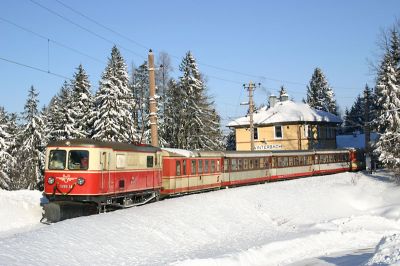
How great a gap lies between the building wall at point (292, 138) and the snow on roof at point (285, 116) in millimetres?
898

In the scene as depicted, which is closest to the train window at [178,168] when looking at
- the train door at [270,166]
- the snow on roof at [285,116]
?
the train door at [270,166]

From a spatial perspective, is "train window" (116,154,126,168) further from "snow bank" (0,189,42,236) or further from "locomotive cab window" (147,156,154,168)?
"snow bank" (0,189,42,236)

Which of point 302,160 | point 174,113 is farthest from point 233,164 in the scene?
point 174,113

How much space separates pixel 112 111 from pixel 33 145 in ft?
30.7

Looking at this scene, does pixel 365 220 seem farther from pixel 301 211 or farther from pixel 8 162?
pixel 8 162

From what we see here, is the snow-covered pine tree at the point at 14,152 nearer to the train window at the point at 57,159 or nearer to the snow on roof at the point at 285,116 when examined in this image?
the snow on roof at the point at 285,116

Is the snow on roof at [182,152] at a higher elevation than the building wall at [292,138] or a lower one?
lower

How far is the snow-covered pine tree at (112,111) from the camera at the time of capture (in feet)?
139

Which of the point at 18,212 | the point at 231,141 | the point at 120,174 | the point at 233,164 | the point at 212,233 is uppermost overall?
the point at 231,141

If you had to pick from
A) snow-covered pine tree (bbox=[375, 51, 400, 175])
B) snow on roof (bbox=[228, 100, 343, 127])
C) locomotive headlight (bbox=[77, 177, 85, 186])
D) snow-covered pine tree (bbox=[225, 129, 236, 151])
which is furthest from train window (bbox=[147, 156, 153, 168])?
snow-covered pine tree (bbox=[225, 129, 236, 151])

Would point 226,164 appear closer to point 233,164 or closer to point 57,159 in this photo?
point 233,164

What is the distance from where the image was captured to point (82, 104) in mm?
45750

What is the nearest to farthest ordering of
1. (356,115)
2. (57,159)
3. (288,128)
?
(57,159) → (288,128) → (356,115)

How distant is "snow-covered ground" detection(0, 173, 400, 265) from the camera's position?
508 inches
